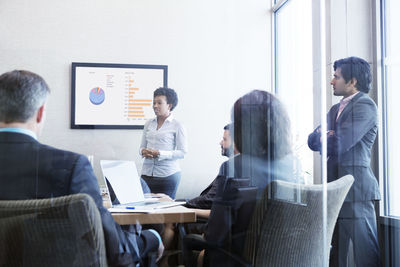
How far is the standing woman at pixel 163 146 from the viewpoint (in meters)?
1.70

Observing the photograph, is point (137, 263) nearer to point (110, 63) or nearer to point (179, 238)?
point (179, 238)

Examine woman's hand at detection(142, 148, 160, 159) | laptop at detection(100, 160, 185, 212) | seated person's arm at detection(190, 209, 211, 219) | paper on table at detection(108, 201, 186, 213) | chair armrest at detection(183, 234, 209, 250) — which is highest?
woman's hand at detection(142, 148, 160, 159)

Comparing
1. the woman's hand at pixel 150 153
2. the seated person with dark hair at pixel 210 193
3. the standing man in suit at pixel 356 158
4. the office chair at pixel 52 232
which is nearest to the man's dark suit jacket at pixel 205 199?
the seated person with dark hair at pixel 210 193

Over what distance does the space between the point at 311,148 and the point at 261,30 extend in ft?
2.20

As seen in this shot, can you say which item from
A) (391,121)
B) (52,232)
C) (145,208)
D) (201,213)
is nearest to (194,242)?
(201,213)

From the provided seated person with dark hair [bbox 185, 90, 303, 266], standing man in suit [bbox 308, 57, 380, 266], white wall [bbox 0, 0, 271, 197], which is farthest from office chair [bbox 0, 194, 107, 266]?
standing man in suit [bbox 308, 57, 380, 266]

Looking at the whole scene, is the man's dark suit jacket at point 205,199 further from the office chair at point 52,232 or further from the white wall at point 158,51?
the office chair at point 52,232

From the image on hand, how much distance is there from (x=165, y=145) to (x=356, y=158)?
1.11 meters

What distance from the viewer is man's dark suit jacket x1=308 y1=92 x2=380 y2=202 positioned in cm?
216

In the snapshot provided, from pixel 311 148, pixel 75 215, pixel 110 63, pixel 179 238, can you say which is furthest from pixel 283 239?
pixel 110 63

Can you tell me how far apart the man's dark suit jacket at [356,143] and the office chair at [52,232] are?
142cm

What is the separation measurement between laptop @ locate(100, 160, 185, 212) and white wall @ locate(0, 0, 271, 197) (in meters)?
0.04

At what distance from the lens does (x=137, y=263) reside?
154 cm

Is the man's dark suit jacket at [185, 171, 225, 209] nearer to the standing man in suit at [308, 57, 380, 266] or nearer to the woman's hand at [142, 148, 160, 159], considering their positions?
the woman's hand at [142, 148, 160, 159]
